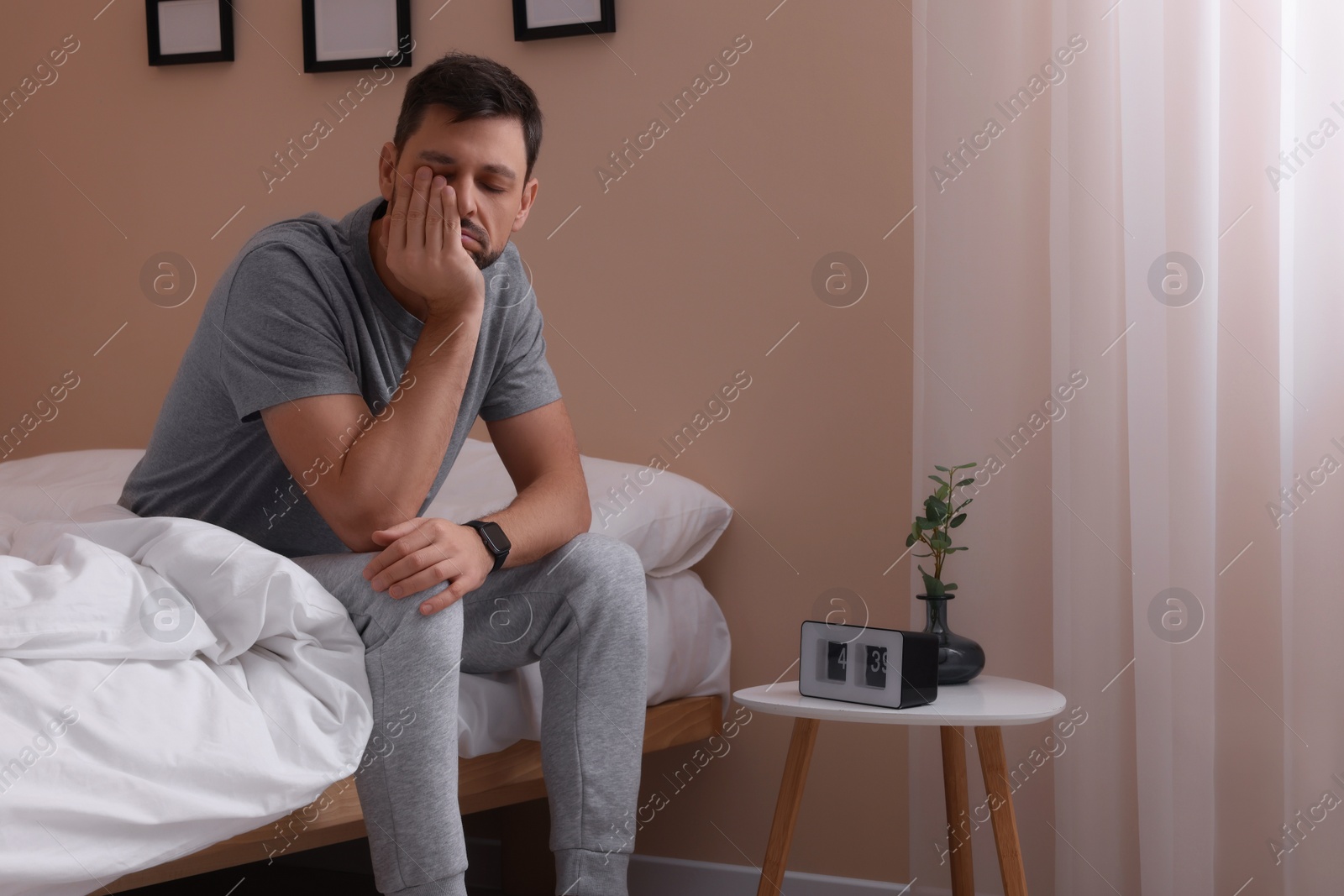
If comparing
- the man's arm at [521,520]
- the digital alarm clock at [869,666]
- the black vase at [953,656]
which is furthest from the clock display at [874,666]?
the man's arm at [521,520]

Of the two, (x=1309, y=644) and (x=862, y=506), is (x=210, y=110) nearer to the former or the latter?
(x=862, y=506)

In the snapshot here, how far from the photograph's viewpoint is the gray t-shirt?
1104mm

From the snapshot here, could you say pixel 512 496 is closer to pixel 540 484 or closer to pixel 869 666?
pixel 540 484

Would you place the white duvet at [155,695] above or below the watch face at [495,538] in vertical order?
below

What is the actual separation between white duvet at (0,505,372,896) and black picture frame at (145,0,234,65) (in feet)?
4.27

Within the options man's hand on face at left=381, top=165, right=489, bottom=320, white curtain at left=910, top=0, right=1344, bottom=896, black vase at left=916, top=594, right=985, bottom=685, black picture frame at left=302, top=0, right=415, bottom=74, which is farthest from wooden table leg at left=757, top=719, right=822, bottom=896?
black picture frame at left=302, top=0, right=415, bottom=74

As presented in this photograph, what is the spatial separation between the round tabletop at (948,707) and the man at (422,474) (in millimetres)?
182

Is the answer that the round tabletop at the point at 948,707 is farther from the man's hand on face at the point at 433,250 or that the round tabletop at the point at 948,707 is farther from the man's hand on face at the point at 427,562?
the man's hand on face at the point at 433,250

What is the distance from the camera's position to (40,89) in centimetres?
220

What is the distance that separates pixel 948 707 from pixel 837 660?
5.1 inches

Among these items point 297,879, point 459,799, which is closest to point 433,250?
point 459,799

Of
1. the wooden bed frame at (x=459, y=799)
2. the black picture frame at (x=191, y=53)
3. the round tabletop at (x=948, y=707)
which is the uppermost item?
the black picture frame at (x=191, y=53)

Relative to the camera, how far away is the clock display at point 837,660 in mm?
1259

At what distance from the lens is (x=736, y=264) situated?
1752mm
